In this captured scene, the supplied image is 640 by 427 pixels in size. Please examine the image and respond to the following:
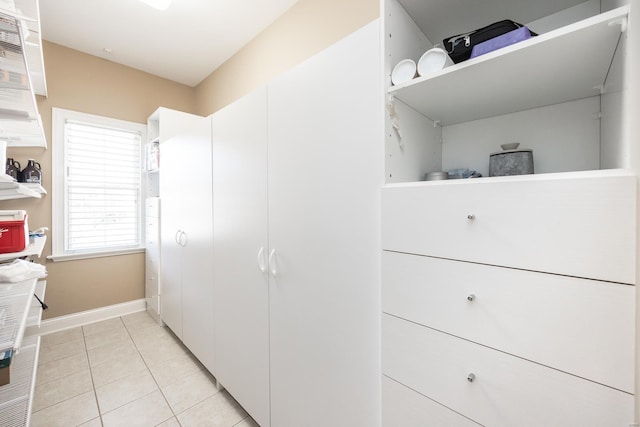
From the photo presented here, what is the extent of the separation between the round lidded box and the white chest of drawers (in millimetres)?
290

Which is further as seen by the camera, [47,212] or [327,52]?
[47,212]

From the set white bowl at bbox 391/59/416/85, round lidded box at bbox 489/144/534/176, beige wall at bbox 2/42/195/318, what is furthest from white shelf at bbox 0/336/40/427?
round lidded box at bbox 489/144/534/176

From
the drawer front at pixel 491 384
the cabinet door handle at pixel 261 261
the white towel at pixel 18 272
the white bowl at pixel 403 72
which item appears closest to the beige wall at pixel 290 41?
the white bowl at pixel 403 72

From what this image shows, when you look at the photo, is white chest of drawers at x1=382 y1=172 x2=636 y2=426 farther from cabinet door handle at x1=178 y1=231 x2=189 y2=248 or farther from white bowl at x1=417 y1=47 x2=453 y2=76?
cabinet door handle at x1=178 y1=231 x2=189 y2=248

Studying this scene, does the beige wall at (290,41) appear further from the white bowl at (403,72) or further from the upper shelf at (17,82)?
the upper shelf at (17,82)

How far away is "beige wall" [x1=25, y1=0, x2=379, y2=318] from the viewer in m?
2.02

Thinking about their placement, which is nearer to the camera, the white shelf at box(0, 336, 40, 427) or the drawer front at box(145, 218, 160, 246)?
the white shelf at box(0, 336, 40, 427)

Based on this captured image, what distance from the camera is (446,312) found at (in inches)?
29.4

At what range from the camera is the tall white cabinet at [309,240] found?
3.07 ft

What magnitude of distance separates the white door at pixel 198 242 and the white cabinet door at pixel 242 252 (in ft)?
0.38

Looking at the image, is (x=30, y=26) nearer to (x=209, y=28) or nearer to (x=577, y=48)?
(x=209, y=28)

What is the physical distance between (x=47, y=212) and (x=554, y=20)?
4.03 m

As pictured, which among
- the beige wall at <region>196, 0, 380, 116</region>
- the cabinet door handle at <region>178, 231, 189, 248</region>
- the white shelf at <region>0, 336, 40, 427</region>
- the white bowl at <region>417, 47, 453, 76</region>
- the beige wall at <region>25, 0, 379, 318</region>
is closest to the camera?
the white bowl at <region>417, 47, 453, 76</region>

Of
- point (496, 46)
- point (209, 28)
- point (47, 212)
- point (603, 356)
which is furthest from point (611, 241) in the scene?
point (47, 212)
